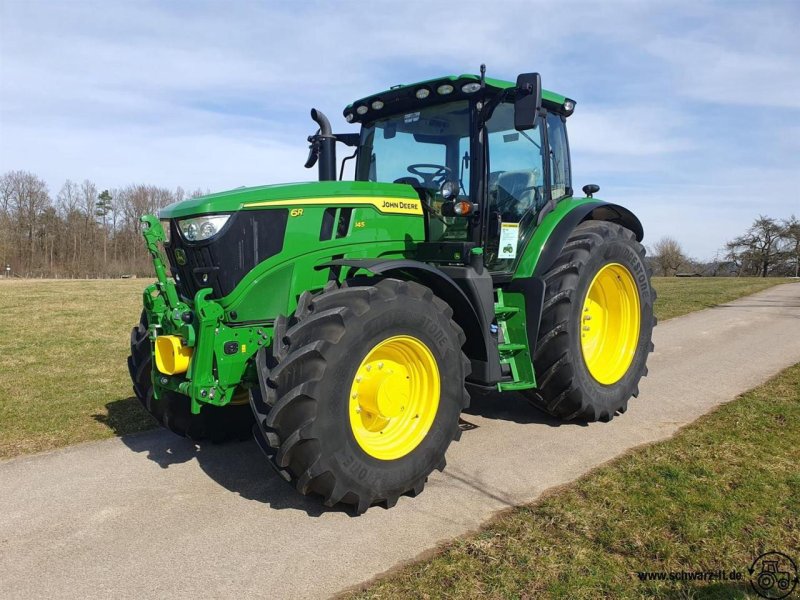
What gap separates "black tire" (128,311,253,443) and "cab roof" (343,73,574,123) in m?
2.51

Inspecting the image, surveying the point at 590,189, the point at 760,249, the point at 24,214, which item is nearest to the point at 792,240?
the point at 760,249

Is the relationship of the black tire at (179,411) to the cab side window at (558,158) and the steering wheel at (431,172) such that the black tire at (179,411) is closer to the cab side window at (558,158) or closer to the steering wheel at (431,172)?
the steering wheel at (431,172)

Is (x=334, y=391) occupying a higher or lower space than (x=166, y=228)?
lower

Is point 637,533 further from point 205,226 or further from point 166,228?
point 166,228

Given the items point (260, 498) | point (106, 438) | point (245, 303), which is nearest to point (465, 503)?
point (260, 498)

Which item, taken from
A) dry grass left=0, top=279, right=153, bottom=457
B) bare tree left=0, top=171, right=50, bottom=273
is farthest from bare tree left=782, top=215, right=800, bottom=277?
bare tree left=0, top=171, right=50, bottom=273

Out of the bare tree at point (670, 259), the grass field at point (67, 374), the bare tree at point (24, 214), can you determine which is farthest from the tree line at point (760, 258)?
the bare tree at point (24, 214)

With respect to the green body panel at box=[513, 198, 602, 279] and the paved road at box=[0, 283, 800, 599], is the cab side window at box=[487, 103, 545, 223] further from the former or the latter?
the paved road at box=[0, 283, 800, 599]

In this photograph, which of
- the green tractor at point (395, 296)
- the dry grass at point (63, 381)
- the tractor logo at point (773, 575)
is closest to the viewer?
the tractor logo at point (773, 575)

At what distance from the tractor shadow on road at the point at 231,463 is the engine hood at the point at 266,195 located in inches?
71.7

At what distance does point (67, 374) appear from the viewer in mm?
8156

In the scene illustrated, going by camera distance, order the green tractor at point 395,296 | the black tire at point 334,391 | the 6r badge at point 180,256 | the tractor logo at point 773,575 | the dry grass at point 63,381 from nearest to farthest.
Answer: the tractor logo at point 773,575
the black tire at point 334,391
the green tractor at point 395,296
the 6r badge at point 180,256
the dry grass at point 63,381

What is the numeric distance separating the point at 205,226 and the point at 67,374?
17.1 ft

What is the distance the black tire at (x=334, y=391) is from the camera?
351 cm
